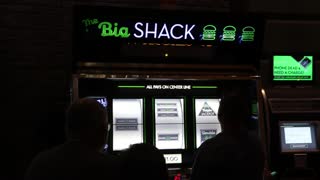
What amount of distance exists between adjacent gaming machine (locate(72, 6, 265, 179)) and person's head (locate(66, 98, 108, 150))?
1.23m

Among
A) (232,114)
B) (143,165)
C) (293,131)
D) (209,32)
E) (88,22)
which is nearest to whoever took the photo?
(143,165)

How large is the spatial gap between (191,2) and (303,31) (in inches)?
54.5

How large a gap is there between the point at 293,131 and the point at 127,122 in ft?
5.20

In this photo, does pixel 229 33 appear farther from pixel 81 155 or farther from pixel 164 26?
pixel 81 155

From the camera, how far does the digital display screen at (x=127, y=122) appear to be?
3.71 meters

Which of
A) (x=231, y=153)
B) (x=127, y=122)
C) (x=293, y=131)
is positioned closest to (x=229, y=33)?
(x=127, y=122)

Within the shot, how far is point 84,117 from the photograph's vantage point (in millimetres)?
2289

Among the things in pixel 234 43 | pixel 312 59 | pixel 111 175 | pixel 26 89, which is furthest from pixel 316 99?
pixel 111 175

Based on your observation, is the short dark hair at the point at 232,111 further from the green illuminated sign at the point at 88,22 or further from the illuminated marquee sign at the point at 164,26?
the green illuminated sign at the point at 88,22

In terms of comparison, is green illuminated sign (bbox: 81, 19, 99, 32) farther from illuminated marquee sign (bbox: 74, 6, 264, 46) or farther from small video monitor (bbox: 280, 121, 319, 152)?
small video monitor (bbox: 280, 121, 319, 152)

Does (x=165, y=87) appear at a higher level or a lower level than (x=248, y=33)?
lower

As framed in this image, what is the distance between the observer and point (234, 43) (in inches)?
154

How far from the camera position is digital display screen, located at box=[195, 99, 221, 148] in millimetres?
3893

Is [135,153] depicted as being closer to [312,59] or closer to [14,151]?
[14,151]
